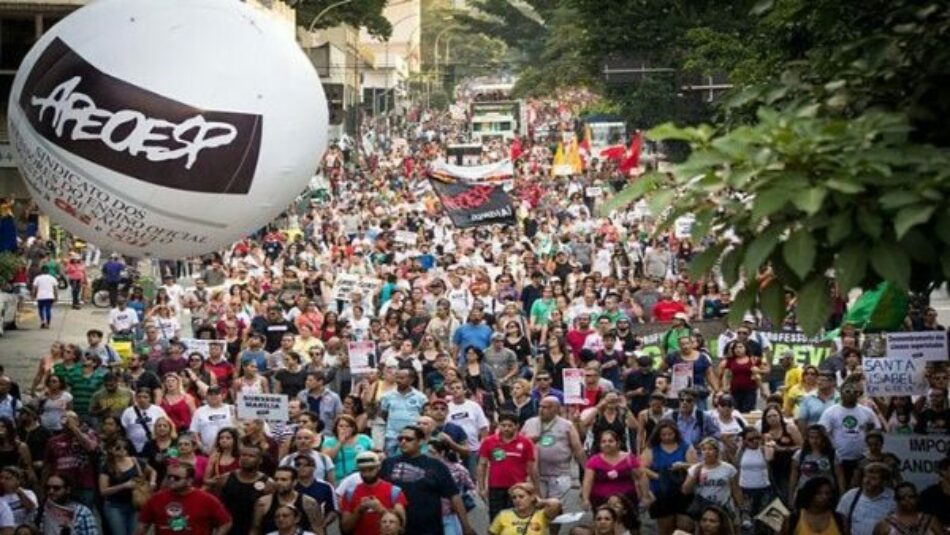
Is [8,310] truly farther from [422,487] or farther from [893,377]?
[422,487]

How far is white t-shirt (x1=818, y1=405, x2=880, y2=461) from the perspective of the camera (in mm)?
16234

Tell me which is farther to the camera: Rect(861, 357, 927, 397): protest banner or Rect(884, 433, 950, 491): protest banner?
Rect(861, 357, 927, 397): protest banner

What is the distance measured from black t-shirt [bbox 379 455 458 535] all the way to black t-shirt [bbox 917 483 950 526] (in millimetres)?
2970

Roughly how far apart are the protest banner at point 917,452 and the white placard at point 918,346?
A: 99.8 inches

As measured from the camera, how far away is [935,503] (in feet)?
43.4

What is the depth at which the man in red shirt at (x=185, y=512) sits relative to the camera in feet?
43.5

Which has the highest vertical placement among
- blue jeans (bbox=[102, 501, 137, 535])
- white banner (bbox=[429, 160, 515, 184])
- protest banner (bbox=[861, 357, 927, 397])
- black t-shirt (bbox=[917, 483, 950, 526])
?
white banner (bbox=[429, 160, 515, 184])

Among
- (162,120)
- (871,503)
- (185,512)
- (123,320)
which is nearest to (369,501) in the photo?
(185,512)

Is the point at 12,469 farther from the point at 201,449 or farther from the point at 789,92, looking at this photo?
the point at 789,92

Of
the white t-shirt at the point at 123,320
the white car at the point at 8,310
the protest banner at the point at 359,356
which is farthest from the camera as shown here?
the white car at the point at 8,310

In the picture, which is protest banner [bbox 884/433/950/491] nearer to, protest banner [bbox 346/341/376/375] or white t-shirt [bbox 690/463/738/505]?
white t-shirt [bbox 690/463/738/505]

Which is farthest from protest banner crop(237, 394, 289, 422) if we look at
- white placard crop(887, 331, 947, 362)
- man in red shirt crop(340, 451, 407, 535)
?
white placard crop(887, 331, 947, 362)

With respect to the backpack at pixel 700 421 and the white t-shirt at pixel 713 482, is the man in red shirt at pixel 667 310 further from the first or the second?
the white t-shirt at pixel 713 482

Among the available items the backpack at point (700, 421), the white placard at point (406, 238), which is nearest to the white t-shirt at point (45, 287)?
the white placard at point (406, 238)
